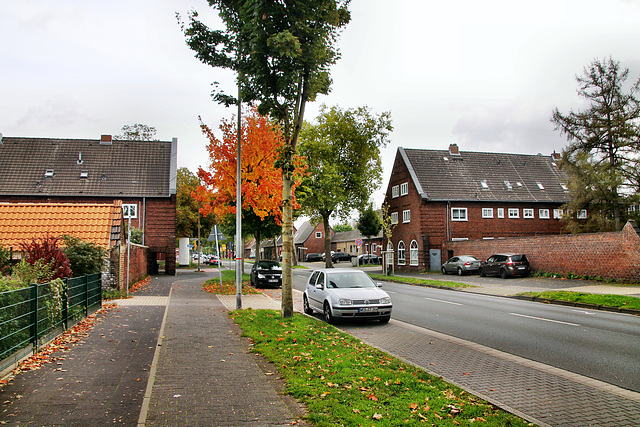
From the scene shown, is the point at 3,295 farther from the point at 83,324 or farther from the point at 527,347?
the point at 527,347

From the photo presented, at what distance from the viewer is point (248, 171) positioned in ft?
79.3

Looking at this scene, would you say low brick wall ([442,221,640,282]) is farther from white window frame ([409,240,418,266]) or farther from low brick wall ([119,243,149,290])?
low brick wall ([119,243,149,290])

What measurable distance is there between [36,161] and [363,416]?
137ft

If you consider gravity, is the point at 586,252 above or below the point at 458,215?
below

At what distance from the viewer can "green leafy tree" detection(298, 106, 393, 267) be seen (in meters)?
44.4

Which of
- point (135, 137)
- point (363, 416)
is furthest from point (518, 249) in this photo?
point (135, 137)

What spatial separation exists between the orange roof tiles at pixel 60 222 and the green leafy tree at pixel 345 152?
24.7 metres

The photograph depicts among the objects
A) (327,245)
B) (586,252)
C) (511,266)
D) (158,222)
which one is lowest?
(511,266)

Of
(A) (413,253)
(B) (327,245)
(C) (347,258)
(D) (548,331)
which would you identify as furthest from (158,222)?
(C) (347,258)

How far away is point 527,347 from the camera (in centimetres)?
930

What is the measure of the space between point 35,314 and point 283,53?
738 centimetres

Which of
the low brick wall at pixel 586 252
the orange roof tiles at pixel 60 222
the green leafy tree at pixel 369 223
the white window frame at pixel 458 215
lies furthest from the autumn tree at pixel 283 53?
the green leafy tree at pixel 369 223

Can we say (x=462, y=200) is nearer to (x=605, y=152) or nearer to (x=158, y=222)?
(x=605, y=152)

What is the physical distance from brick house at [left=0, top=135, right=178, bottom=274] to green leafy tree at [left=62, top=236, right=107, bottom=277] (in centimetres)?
1964
